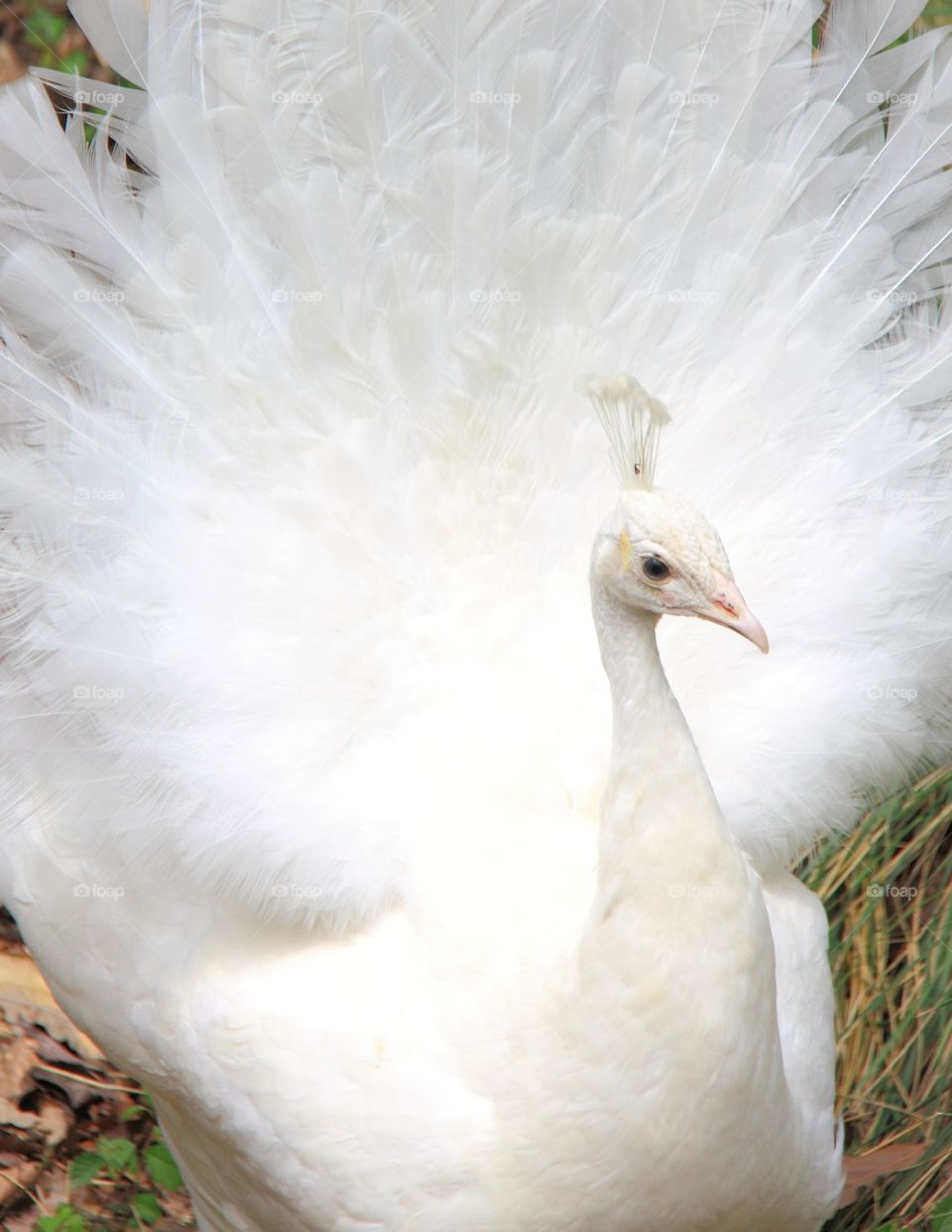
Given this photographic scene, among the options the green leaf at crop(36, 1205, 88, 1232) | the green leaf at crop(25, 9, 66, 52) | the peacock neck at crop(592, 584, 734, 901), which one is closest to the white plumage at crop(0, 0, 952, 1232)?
the peacock neck at crop(592, 584, 734, 901)

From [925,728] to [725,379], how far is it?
80 centimetres

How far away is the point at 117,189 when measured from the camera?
294 centimetres

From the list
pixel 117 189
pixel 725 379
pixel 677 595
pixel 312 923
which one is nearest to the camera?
pixel 677 595

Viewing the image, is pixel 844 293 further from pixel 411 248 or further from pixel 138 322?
pixel 138 322

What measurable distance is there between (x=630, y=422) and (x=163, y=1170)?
242 cm

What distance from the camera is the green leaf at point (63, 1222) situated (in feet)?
11.6

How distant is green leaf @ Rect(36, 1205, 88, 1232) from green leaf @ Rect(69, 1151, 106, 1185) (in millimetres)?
94

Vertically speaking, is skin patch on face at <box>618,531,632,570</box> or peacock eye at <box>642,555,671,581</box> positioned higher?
skin patch on face at <box>618,531,632,570</box>

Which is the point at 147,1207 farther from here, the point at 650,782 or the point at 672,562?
the point at 672,562

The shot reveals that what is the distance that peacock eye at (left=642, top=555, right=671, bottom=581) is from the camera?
2.23 metres

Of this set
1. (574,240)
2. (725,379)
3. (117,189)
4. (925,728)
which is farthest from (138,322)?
(925,728)

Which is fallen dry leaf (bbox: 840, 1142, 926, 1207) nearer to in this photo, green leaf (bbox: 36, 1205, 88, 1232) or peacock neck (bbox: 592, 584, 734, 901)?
peacock neck (bbox: 592, 584, 734, 901)

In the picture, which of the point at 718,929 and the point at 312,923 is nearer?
the point at 718,929

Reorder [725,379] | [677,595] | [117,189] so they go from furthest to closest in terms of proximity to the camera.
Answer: [725,379] → [117,189] → [677,595]
